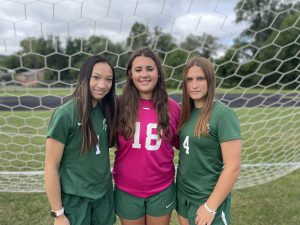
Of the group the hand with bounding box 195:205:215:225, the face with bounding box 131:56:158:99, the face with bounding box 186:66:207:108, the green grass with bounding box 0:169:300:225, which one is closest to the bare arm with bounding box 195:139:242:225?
the hand with bounding box 195:205:215:225

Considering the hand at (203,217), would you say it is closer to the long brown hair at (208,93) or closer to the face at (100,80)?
the long brown hair at (208,93)

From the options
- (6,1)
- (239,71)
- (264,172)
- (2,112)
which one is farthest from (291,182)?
(6,1)

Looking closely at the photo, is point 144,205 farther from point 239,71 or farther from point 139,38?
point 239,71

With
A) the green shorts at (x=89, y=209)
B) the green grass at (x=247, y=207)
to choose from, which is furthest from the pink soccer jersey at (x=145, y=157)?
the green grass at (x=247, y=207)

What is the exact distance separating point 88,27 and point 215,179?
870 mm

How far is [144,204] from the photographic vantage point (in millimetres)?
1599

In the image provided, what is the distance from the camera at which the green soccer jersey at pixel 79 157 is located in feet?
4.37

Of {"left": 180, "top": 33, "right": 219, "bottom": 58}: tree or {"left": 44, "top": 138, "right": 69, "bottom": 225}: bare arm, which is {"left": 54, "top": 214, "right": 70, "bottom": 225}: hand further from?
{"left": 180, "top": 33, "right": 219, "bottom": 58}: tree

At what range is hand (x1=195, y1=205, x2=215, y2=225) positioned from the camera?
142 cm

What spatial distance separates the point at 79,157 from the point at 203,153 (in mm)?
512

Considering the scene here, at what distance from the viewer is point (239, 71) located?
77.9 inches

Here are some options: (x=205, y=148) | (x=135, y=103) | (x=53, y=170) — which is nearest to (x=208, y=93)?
(x=205, y=148)

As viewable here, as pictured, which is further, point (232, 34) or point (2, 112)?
point (2, 112)

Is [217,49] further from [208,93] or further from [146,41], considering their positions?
[208,93]
